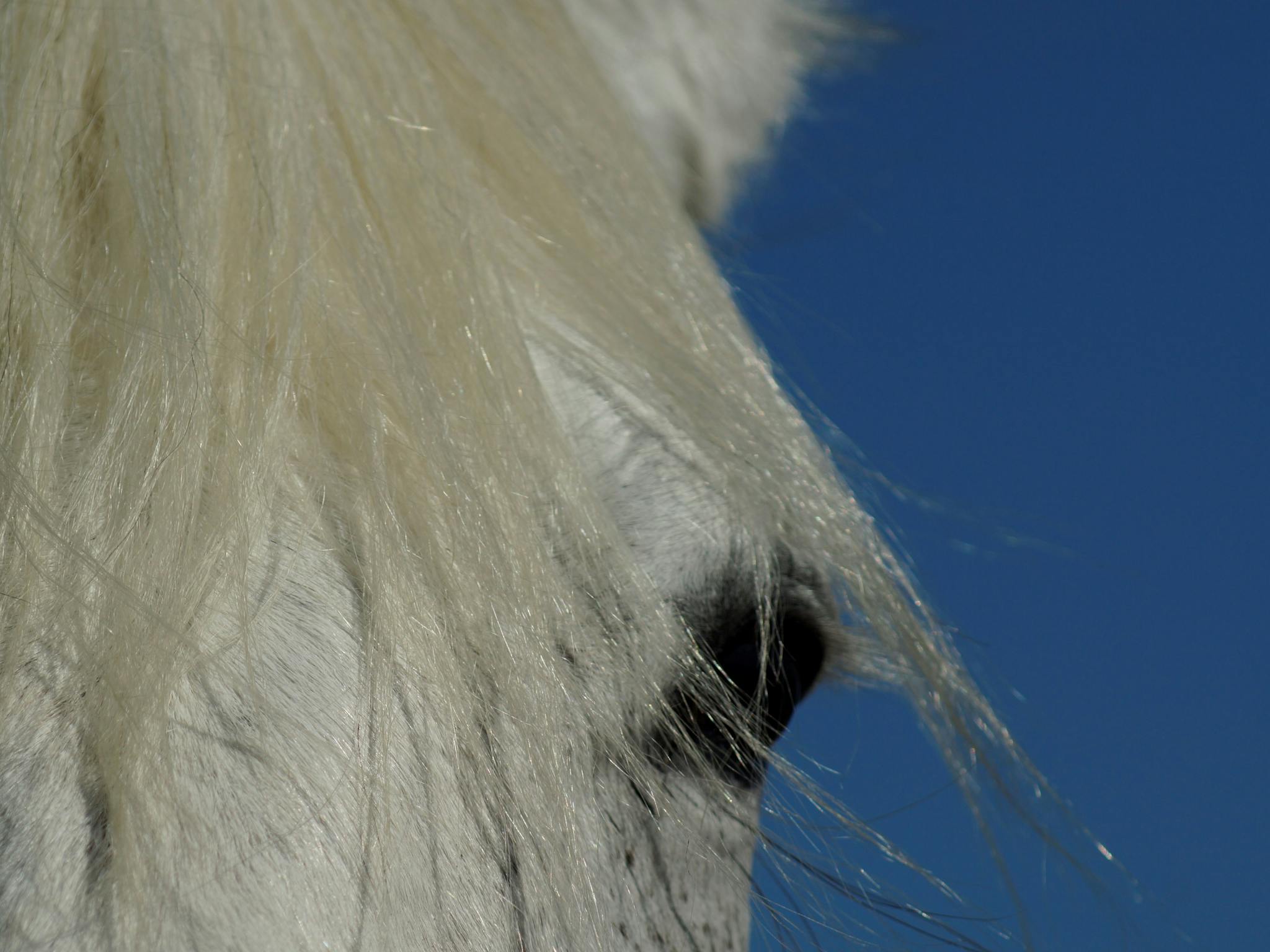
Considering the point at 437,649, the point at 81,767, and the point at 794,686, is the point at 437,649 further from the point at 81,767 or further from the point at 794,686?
the point at 794,686

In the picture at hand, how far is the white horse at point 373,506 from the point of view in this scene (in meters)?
0.49

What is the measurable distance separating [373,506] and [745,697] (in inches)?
12.8

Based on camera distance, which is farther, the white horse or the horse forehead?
the horse forehead

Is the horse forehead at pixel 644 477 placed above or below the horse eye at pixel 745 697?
above

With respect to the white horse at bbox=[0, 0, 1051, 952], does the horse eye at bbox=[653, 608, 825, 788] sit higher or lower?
lower

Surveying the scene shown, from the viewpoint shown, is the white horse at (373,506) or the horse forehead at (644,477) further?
the horse forehead at (644,477)

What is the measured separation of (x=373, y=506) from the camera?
588 mm

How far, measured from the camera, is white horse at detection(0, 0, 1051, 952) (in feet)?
1.60

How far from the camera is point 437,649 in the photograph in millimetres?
569

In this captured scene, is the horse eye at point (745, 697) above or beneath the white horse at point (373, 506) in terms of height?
beneath

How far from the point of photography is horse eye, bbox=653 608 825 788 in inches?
28.1

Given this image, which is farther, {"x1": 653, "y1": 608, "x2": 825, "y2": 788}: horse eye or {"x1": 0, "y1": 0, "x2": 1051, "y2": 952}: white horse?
{"x1": 653, "y1": 608, "x2": 825, "y2": 788}: horse eye

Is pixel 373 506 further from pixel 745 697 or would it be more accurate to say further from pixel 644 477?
pixel 745 697

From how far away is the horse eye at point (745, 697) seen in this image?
71cm
